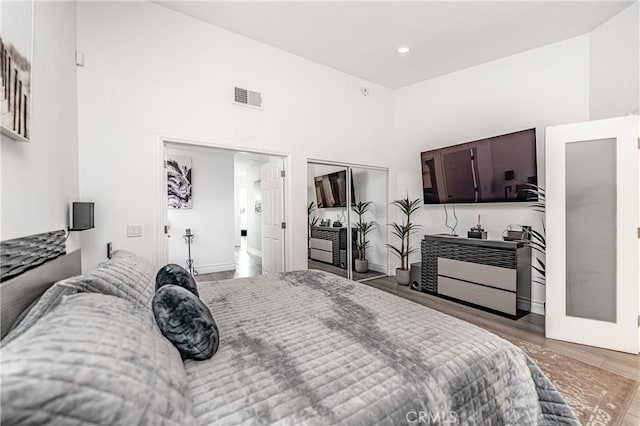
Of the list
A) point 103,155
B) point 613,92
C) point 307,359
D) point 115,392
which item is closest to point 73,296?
point 115,392

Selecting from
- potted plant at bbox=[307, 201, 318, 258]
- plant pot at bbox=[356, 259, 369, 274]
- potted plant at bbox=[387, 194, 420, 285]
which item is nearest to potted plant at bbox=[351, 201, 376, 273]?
plant pot at bbox=[356, 259, 369, 274]

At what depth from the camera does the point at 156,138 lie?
9.42 ft

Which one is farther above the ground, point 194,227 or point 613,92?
point 613,92

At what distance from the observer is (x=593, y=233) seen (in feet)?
8.66

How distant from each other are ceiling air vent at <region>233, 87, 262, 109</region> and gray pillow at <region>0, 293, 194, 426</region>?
2.97m

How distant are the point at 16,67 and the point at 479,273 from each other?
4194 millimetres

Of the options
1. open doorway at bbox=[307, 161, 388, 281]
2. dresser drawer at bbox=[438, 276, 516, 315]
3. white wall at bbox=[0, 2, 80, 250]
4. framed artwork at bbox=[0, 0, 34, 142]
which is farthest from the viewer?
open doorway at bbox=[307, 161, 388, 281]

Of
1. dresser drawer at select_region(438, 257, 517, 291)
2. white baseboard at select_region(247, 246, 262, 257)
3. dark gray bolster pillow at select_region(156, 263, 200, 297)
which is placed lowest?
white baseboard at select_region(247, 246, 262, 257)

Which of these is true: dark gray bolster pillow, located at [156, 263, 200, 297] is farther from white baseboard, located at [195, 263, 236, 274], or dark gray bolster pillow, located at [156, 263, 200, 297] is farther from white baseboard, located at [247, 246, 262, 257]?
white baseboard, located at [247, 246, 262, 257]

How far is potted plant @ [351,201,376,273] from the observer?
4.90 metres

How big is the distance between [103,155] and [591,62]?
17.0 feet

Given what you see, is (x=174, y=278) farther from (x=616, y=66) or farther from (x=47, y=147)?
(x=616, y=66)

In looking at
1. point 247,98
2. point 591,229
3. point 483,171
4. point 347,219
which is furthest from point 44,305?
point 483,171

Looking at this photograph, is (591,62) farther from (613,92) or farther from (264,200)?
(264,200)
